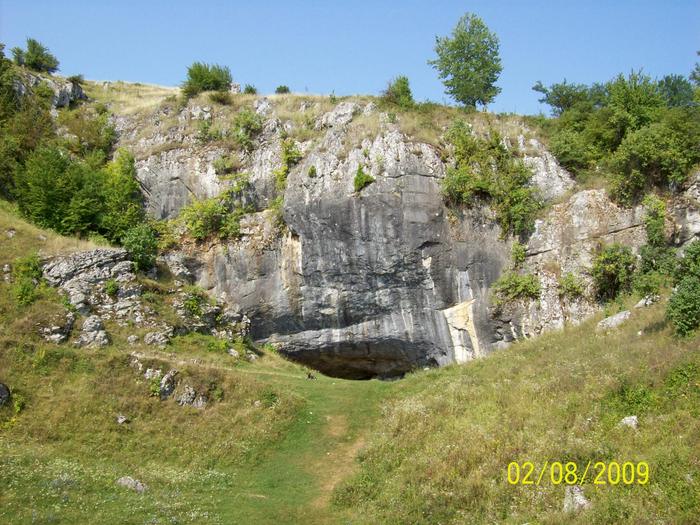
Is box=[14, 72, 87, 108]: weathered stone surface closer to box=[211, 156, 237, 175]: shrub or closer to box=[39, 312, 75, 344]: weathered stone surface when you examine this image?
box=[211, 156, 237, 175]: shrub

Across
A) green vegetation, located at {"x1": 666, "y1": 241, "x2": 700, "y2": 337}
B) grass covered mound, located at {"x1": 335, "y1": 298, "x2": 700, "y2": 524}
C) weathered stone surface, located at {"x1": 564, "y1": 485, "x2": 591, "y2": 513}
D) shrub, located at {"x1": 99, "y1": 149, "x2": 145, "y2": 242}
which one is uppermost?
shrub, located at {"x1": 99, "y1": 149, "x2": 145, "y2": 242}

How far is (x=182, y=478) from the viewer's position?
1558 centimetres

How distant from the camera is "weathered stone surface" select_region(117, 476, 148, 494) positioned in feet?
47.0

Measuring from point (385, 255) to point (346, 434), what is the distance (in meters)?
10.8

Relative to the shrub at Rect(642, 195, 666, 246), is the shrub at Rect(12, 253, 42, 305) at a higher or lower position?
higher

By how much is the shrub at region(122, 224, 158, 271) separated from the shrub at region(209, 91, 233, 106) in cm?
1171

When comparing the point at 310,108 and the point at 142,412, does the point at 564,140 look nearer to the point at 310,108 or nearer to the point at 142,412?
the point at 310,108

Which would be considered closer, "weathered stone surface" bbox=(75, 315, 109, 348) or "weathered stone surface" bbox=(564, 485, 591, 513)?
"weathered stone surface" bbox=(564, 485, 591, 513)

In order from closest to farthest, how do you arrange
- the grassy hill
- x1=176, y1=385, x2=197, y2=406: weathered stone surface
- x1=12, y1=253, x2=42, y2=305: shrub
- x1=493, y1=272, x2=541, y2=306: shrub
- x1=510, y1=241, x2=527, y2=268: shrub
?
the grassy hill, x1=176, y1=385, x2=197, y2=406: weathered stone surface, x1=12, y1=253, x2=42, y2=305: shrub, x1=493, y1=272, x2=541, y2=306: shrub, x1=510, y1=241, x2=527, y2=268: shrub

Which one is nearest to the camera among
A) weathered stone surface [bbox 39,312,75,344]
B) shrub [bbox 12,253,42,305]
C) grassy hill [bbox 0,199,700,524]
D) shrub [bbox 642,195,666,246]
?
grassy hill [bbox 0,199,700,524]

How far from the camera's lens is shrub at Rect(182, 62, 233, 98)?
37906 mm

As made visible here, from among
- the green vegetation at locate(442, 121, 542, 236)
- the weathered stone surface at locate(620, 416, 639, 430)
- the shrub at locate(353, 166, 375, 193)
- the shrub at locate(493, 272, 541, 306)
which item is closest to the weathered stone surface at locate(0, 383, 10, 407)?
the shrub at locate(353, 166, 375, 193)

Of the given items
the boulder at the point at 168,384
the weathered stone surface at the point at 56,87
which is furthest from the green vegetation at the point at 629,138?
the weathered stone surface at the point at 56,87

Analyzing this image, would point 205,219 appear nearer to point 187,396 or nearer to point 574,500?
point 187,396
